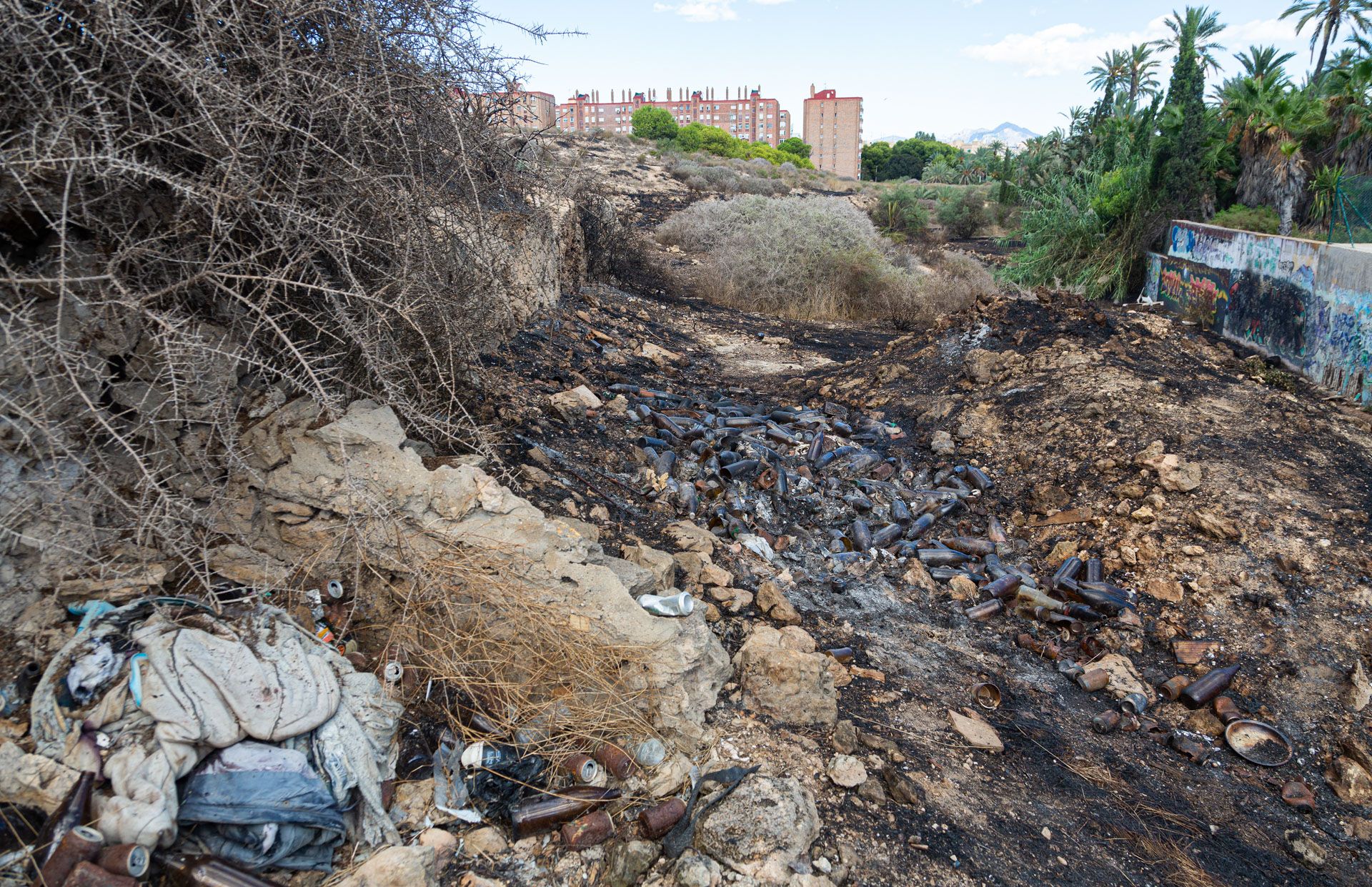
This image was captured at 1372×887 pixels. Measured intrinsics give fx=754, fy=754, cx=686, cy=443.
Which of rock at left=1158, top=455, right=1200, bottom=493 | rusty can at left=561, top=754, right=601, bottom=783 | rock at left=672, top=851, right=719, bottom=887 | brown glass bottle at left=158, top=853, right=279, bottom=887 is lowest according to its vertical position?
rock at left=672, top=851, right=719, bottom=887

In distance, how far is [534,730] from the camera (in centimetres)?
311

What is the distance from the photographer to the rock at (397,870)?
8.16 feet

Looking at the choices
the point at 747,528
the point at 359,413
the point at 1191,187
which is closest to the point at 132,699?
the point at 359,413

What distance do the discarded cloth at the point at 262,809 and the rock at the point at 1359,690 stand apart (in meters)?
5.13

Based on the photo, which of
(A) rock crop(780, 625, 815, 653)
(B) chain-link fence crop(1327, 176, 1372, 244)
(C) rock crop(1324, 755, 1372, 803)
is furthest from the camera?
(B) chain-link fence crop(1327, 176, 1372, 244)

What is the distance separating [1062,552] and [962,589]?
114cm

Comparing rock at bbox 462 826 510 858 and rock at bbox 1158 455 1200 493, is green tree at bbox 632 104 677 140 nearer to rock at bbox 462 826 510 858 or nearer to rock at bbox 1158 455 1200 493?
rock at bbox 1158 455 1200 493

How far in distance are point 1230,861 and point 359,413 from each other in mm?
4398

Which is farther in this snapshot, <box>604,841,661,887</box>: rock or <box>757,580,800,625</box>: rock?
<box>757,580,800,625</box>: rock

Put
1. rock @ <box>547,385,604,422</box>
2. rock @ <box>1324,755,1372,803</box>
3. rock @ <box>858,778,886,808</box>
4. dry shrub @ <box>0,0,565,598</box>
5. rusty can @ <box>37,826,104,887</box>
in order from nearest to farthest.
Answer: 1. rusty can @ <box>37,826,104,887</box>
2. dry shrub @ <box>0,0,565,598</box>
3. rock @ <box>858,778,886,808</box>
4. rock @ <box>1324,755,1372,803</box>
5. rock @ <box>547,385,604,422</box>

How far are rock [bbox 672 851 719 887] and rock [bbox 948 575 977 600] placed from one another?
3.22 m

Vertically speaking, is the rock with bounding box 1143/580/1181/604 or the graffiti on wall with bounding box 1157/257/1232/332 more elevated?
the graffiti on wall with bounding box 1157/257/1232/332

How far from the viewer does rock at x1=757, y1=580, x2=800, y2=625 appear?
437 centimetres

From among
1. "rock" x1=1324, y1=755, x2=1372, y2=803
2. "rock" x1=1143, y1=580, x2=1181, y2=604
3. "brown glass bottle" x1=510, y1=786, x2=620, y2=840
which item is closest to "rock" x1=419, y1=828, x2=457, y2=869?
"brown glass bottle" x1=510, y1=786, x2=620, y2=840
